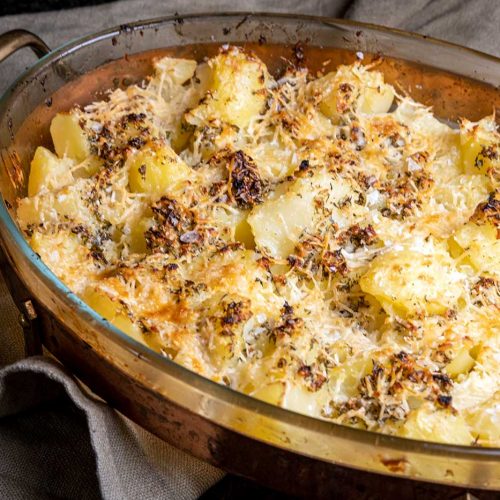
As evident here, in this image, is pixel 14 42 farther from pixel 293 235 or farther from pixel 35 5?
pixel 35 5

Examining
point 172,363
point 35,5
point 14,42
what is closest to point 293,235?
point 172,363

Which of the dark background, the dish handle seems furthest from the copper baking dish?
the dark background

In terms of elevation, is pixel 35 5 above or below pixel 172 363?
above

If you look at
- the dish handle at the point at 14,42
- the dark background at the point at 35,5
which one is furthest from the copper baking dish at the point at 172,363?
the dark background at the point at 35,5

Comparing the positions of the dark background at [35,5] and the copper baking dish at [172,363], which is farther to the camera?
the dark background at [35,5]

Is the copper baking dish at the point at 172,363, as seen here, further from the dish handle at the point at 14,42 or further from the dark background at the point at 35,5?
the dark background at the point at 35,5
